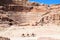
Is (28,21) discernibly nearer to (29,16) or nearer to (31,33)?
(29,16)

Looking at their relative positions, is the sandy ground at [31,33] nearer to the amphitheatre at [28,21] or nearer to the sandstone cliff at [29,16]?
the amphitheatre at [28,21]

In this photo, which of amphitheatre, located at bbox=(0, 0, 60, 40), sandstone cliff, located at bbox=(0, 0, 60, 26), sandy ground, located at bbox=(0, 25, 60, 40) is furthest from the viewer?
sandstone cliff, located at bbox=(0, 0, 60, 26)

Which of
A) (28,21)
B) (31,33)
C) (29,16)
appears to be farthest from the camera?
(29,16)

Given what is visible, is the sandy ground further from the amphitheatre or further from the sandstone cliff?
the sandstone cliff

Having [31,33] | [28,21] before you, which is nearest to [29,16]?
[28,21]

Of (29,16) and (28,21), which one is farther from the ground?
(29,16)

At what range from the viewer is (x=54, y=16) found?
105 ft

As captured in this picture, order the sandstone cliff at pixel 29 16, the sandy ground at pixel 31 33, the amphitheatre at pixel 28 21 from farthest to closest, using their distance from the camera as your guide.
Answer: the sandstone cliff at pixel 29 16
the amphitheatre at pixel 28 21
the sandy ground at pixel 31 33

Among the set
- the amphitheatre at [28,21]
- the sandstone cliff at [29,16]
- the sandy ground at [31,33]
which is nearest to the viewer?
the sandy ground at [31,33]

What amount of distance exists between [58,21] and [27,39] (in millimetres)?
13871

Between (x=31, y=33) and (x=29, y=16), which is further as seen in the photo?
(x=29, y=16)

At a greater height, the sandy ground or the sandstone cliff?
the sandstone cliff

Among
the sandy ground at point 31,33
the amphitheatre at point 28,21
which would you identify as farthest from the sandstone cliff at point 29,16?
the sandy ground at point 31,33

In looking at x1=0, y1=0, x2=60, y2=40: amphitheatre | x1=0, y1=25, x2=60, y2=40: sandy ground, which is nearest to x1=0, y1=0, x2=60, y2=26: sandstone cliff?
x1=0, y1=0, x2=60, y2=40: amphitheatre
